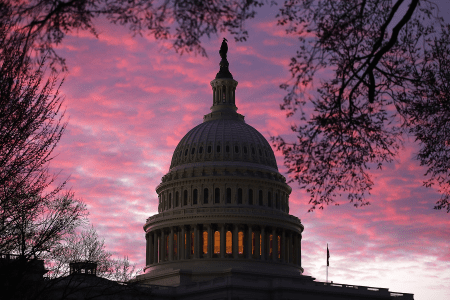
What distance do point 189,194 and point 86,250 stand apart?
83.6 meters

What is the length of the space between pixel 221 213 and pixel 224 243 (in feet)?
18.2

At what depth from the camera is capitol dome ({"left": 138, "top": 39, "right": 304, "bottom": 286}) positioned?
147750mm

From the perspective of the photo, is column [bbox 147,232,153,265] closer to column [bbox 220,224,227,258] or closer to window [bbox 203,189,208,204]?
window [bbox 203,189,208,204]

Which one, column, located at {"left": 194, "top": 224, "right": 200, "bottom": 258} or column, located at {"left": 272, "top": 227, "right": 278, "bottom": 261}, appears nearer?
column, located at {"left": 194, "top": 224, "right": 200, "bottom": 258}

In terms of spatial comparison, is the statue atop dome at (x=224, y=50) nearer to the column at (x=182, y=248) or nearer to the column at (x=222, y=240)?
the column at (x=222, y=240)

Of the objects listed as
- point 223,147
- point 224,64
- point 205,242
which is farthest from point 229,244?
point 224,64

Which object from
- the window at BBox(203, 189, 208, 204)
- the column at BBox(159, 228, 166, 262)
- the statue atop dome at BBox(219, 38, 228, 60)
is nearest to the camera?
the column at BBox(159, 228, 166, 262)

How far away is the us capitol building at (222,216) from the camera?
479ft

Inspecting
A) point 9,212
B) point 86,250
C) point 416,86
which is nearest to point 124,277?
point 86,250

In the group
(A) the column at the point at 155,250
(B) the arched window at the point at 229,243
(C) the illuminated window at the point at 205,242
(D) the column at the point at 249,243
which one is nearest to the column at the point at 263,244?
(D) the column at the point at 249,243

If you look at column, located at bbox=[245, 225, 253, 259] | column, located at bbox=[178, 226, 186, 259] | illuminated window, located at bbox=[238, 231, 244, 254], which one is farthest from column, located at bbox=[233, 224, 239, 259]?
column, located at bbox=[178, 226, 186, 259]

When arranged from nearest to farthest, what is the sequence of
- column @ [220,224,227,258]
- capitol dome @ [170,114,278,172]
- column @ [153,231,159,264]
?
column @ [220,224,227,258] < column @ [153,231,159,264] < capitol dome @ [170,114,278,172]

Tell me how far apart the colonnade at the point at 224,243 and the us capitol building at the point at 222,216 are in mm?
182

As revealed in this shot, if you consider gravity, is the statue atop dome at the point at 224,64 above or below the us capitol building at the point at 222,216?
above
